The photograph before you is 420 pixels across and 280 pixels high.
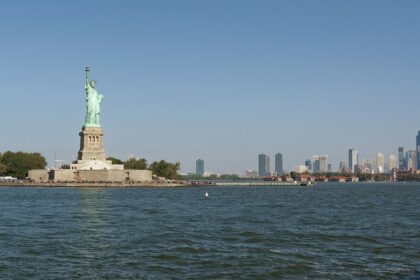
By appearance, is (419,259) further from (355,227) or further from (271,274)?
(355,227)

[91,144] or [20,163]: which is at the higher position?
[91,144]

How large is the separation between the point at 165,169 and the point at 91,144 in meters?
32.8

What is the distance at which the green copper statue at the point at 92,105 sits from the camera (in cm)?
10862

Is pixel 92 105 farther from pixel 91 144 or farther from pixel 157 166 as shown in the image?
pixel 157 166

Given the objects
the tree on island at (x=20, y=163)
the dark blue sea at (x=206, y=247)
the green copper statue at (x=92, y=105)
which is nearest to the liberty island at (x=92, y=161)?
the green copper statue at (x=92, y=105)

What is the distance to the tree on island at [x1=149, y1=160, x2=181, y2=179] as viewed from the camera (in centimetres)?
13739

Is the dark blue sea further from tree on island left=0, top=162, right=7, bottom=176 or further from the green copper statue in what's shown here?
tree on island left=0, top=162, right=7, bottom=176

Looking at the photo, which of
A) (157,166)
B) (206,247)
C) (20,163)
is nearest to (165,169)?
(157,166)

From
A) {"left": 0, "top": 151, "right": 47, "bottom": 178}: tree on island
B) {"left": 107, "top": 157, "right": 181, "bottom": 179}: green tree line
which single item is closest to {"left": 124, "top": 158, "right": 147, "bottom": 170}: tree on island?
{"left": 107, "top": 157, "right": 181, "bottom": 179}: green tree line

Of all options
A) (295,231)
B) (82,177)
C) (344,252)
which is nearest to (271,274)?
(344,252)

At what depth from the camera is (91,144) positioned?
107875 millimetres

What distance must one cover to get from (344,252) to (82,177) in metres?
85.5

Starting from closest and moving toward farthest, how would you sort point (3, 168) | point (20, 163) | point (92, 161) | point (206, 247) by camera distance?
point (206, 247) < point (92, 161) < point (3, 168) < point (20, 163)

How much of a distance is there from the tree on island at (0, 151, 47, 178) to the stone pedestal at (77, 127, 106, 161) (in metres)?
26.0
